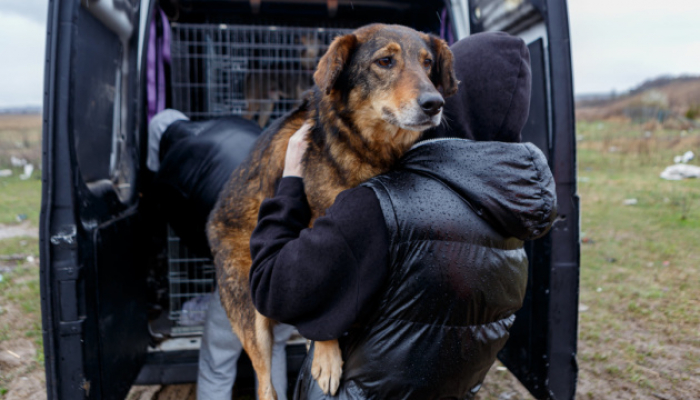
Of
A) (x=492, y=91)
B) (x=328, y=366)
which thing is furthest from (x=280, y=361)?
(x=492, y=91)

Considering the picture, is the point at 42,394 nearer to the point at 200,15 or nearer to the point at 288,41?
the point at 200,15

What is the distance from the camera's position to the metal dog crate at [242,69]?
338 cm

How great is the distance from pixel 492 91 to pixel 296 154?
0.66m

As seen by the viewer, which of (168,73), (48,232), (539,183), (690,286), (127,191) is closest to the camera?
(539,183)

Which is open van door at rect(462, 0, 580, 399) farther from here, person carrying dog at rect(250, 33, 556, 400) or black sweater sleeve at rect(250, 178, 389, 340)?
black sweater sleeve at rect(250, 178, 389, 340)

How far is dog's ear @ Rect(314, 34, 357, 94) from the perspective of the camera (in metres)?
1.57

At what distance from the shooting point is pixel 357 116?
1.66 metres

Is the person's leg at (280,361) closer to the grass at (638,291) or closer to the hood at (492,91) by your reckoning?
the grass at (638,291)

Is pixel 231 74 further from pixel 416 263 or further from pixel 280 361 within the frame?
pixel 416 263

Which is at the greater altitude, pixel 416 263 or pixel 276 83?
pixel 276 83

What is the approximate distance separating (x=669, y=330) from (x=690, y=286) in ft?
3.16

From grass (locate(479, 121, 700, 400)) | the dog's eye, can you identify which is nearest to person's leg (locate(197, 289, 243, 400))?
the dog's eye

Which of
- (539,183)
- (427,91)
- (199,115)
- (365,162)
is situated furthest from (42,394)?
(539,183)

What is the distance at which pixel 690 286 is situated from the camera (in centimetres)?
432
